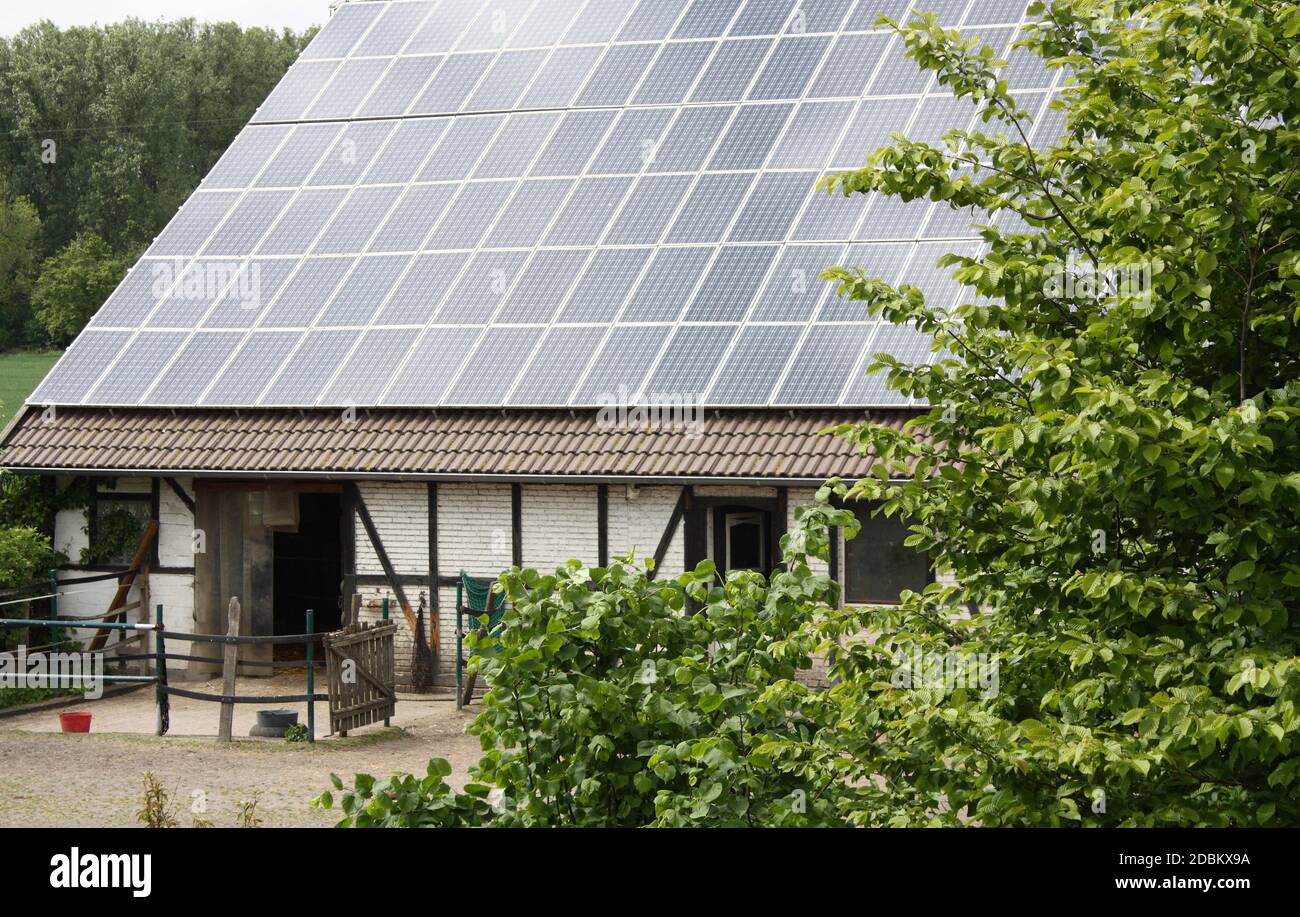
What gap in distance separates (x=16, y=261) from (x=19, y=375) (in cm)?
428

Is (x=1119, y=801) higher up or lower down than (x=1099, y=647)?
lower down

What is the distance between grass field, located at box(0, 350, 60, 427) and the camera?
139 ft

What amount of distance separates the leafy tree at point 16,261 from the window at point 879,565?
40819 millimetres

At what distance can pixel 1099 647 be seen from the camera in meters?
5.70

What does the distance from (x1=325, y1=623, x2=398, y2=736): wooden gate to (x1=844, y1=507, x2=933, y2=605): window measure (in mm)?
5006

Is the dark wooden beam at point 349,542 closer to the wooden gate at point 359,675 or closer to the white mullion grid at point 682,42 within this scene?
the wooden gate at point 359,675

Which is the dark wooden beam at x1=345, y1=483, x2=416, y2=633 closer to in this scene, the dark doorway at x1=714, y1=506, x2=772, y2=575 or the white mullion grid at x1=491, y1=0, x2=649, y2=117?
the dark doorway at x1=714, y1=506, x2=772, y2=575

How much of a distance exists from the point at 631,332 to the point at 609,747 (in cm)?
1276

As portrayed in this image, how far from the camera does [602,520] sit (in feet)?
60.9

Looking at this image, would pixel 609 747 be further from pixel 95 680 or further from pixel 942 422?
pixel 95 680

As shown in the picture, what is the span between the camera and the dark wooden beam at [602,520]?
18547mm

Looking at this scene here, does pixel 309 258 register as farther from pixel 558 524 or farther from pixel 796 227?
pixel 796 227

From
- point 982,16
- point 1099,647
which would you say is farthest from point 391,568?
point 1099,647

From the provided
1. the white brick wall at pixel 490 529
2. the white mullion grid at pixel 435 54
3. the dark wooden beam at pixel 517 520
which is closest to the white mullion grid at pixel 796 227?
the white brick wall at pixel 490 529
